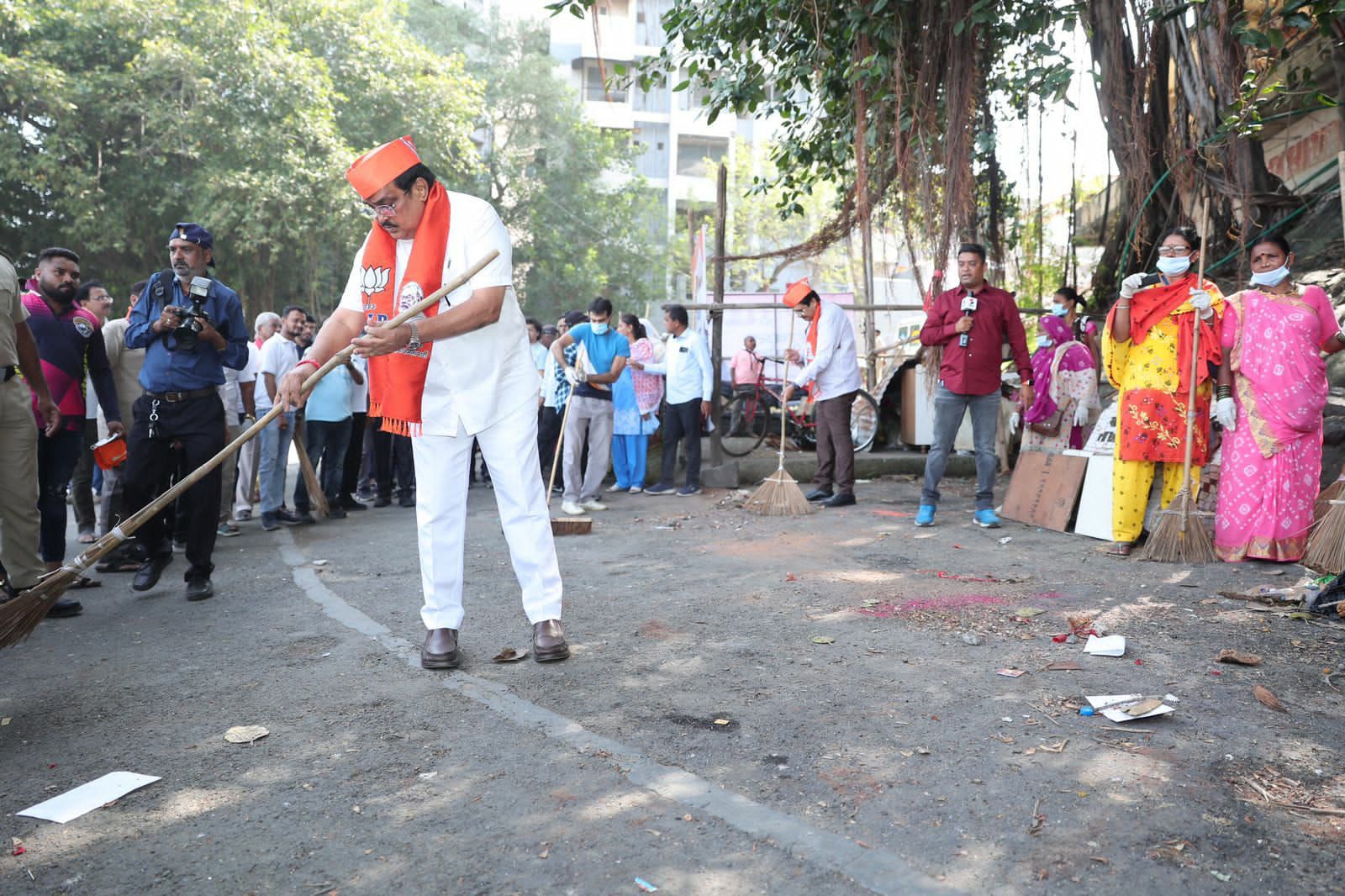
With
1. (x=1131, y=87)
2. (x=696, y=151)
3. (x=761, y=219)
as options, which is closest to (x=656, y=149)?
(x=696, y=151)

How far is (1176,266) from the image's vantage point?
6.01 m

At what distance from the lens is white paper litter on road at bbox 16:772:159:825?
2.78 meters

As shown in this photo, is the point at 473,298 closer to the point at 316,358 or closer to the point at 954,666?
the point at 316,358

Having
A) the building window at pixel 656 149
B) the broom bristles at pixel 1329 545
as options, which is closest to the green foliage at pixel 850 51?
the broom bristles at pixel 1329 545

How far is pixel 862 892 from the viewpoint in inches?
88.6

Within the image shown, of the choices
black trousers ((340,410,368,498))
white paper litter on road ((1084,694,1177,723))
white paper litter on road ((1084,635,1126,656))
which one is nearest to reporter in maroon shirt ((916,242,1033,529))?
white paper litter on road ((1084,635,1126,656))

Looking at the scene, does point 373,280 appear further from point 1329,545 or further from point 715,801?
point 1329,545

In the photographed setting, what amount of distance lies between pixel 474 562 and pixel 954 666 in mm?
3517

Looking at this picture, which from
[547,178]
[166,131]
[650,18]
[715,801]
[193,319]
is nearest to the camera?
[715,801]

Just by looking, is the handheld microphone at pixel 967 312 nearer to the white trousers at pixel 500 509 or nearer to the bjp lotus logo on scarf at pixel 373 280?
the white trousers at pixel 500 509

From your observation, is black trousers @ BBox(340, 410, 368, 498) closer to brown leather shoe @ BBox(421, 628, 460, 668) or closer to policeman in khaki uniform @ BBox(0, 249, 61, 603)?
policeman in khaki uniform @ BBox(0, 249, 61, 603)

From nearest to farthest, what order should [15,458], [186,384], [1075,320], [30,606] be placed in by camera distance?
[30,606]
[15,458]
[186,384]
[1075,320]

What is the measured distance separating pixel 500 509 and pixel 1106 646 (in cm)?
248

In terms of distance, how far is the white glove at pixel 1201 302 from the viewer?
588cm
